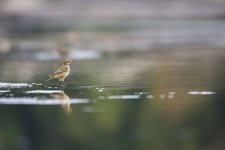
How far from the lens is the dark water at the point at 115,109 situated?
11.3 metres

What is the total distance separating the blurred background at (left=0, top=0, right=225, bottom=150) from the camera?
11.5 metres

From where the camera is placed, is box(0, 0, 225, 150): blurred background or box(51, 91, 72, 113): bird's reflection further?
box(51, 91, 72, 113): bird's reflection

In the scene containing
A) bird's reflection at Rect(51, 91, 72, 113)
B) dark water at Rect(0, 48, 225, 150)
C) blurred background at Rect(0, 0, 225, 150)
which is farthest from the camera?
bird's reflection at Rect(51, 91, 72, 113)

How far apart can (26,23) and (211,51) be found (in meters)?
20.5

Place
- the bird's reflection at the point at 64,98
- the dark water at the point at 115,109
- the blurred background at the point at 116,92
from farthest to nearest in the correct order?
the bird's reflection at the point at 64,98 → the blurred background at the point at 116,92 → the dark water at the point at 115,109

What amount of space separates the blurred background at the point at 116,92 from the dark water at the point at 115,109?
1cm

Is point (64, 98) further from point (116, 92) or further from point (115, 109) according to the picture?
point (115, 109)

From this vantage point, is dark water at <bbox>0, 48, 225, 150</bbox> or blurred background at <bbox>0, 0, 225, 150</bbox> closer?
dark water at <bbox>0, 48, 225, 150</bbox>

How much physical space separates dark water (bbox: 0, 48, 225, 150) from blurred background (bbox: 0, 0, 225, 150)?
0.6 inches

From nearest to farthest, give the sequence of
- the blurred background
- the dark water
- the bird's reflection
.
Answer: the dark water
the blurred background
the bird's reflection

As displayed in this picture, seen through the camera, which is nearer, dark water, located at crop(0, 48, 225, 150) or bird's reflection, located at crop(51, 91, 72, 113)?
dark water, located at crop(0, 48, 225, 150)

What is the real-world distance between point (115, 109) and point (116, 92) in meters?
1.78

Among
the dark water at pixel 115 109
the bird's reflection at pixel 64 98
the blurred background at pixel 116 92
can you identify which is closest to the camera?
the dark water at pixel 115 109

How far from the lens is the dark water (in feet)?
37.0
